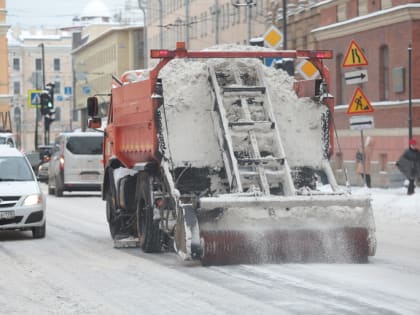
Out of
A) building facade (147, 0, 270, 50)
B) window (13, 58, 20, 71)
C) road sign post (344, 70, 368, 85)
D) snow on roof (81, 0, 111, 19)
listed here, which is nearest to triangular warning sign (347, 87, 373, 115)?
road sign post (344, 70, 368, 85)

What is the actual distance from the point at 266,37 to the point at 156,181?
20651 mm

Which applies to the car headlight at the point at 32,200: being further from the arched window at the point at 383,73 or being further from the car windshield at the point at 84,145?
the arched window at the point at 383,73

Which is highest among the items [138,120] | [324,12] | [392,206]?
[324,12]

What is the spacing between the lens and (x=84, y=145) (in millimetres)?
40031

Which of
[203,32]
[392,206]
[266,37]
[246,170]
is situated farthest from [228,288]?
[203,32]

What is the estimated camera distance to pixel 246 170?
16641 mm

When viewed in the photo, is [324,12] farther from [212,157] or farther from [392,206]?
[212,157]

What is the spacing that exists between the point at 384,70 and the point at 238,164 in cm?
2998

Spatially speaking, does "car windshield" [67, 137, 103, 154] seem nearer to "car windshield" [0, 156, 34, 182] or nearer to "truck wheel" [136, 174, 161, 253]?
"car windshield" [0, 156, 34, 182]

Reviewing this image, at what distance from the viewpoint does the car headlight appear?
21406 mm

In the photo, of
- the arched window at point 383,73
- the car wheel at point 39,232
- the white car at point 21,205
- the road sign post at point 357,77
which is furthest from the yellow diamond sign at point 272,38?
the car wheel at point 39,232

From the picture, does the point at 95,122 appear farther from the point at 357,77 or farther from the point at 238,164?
the point at 357,77

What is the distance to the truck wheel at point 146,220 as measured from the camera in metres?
17.7

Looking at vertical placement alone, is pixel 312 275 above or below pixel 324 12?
below
